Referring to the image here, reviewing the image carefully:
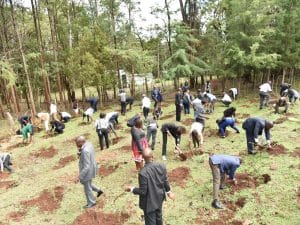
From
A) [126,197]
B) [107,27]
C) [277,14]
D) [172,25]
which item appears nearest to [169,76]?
[172,25]

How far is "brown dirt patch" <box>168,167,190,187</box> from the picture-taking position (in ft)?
30.0

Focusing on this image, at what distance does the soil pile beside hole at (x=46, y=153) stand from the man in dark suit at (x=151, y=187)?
31.0 feet

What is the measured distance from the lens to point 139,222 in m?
7.45

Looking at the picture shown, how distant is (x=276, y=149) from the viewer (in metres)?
10.5

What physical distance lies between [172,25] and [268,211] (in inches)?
704

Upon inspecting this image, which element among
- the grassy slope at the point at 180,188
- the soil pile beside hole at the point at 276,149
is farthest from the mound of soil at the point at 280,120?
the soil pile beside hole at the point at 276,149

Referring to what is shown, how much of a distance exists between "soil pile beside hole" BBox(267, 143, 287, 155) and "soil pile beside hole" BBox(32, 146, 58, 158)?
28.8ft

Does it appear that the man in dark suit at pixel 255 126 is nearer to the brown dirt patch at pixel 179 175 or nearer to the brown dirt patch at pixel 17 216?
the brown dirt patch at pixel 179 175

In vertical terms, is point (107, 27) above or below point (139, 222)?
above

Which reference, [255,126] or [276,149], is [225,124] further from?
[255,126]

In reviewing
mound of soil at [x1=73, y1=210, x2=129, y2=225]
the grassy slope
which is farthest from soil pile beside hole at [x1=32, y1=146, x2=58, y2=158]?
mound of soil at [x1=73, y1=210, x2=129, y2=225]

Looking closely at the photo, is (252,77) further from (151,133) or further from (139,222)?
(139,222)

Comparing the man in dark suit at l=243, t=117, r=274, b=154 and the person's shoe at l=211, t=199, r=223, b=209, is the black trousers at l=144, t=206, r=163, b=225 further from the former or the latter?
the man in dark suit at l=243, t=117, r=274, b=154

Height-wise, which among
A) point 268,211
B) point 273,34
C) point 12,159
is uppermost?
point 273,34
